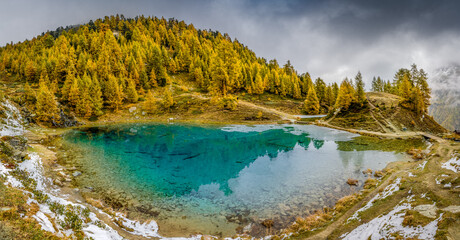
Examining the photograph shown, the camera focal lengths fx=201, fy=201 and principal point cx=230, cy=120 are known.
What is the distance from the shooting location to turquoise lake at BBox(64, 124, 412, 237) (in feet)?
58.5

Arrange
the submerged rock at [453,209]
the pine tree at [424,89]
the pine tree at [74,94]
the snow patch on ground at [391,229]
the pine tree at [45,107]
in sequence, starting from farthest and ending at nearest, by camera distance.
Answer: the pine tree at [74,94]
the pine tree at [424,89]
the pine tree at [45,107]
the submerged rock at [453,209]
the snow patch on ground at [391,229]

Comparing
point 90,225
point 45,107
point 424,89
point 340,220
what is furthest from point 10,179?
point 424,89

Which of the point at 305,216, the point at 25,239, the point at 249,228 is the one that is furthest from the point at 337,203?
the point at 25,239

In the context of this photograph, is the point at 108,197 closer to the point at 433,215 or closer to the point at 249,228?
the point at 249,228

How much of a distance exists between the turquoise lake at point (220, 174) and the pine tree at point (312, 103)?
31083 millimetres

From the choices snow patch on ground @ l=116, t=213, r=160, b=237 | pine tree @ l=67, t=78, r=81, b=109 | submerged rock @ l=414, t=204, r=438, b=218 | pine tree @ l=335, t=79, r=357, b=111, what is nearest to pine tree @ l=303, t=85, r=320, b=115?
pine tree @ l=335, t=79, r=357, b=111

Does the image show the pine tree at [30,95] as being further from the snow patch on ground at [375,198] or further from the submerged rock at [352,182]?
the snow patch on ground at [375,198]

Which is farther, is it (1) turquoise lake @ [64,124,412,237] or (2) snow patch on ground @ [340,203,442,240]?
(1) turquoise lake @ [64,124,412,237]

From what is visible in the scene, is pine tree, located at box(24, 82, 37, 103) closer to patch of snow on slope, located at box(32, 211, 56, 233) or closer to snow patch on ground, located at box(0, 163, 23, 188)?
snow patch on ground, located at box(0, 163, 23, 188)

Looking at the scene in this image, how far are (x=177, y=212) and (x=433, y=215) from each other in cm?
1721

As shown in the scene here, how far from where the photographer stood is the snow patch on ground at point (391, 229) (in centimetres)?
912

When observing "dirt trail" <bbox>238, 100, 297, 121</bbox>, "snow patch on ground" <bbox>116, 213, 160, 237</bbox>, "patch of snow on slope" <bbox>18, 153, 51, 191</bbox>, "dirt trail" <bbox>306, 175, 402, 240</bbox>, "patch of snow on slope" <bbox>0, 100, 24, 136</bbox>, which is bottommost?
"snow patch on ground" <bbox>116, 213, 160, 237</bbox>

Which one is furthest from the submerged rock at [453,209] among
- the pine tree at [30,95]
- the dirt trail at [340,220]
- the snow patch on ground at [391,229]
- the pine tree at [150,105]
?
the pine tree at [30,95]

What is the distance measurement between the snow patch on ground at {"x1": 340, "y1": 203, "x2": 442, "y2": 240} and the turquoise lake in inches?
235
